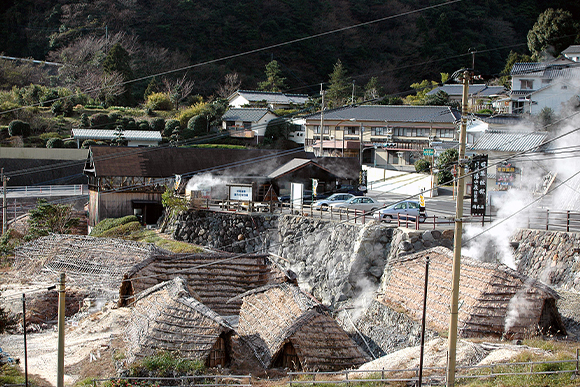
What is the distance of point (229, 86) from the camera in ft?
234

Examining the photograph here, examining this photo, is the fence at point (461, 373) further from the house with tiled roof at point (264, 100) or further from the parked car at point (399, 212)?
the house with tiled roof at point (264, 100)

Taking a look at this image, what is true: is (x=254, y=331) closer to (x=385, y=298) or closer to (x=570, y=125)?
(x=385, y=298)

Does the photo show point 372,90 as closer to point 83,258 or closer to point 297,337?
point 83,258

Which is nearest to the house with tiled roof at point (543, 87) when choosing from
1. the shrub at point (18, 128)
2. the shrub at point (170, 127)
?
the shrub at point (170, 127)

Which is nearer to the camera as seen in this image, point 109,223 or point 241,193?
point 241,193

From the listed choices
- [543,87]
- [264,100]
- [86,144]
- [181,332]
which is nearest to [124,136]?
[86,144]

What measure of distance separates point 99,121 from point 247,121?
46.3 ft

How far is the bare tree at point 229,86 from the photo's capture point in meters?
70.4

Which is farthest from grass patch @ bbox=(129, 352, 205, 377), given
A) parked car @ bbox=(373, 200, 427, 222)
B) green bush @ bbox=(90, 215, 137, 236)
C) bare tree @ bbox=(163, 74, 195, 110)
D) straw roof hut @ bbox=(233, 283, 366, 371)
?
bare tree @ bbox=(163, 74, 195, 110)

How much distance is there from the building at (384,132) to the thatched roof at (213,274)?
2483 centimetres

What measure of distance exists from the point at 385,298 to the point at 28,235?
2028 centimetres

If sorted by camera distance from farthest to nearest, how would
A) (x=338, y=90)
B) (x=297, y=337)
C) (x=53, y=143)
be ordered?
(x=338, y=90) → (x=53, y=143) → (x=297, y=337)

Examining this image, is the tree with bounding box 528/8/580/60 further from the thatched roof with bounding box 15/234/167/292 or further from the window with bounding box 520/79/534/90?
the thatched roof with bounding box 15/234/167/292

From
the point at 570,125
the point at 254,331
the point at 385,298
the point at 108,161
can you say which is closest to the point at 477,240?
the point at 385,298
